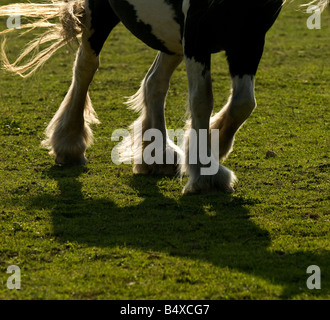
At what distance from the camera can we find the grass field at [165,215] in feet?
14.5

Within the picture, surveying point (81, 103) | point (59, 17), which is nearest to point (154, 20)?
point (59, 17)

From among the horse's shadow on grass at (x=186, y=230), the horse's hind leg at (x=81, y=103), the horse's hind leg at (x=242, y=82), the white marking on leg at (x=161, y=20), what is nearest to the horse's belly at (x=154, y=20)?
the white marking on leg at (x=161, y=20)

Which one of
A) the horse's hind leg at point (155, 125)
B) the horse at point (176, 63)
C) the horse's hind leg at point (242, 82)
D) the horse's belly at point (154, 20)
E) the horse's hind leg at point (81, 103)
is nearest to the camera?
the horse at point (176, 63)

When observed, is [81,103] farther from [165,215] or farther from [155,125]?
[165,215]

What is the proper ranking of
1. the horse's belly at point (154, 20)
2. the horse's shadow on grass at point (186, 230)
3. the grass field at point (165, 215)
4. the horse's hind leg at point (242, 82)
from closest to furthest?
1. the grass field at point (165, 215)
2. the horse's shadow on grass at point (186, 230)
3. the horse's hind leg at point (242, 82)
4. the horse's belly at point (154, 20)

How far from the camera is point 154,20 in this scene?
6465mm

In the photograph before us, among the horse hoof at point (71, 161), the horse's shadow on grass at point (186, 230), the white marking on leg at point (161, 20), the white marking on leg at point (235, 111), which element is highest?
the white marking on leg at point (161, 20)

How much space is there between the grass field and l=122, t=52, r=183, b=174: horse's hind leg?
0.56 feet

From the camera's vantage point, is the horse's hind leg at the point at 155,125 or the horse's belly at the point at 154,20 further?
the horse's hind leg at the point at 155,125

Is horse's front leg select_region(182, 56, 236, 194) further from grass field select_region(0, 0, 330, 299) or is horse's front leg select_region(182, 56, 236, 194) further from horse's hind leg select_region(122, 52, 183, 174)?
horse's hind leg select_region(122, 52, 183, 174)

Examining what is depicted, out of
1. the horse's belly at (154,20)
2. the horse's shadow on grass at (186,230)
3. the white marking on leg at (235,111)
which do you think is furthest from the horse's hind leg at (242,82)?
the horse's shadow on grass at (186,230)

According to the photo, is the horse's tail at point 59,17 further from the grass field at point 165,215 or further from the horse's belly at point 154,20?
the grass field at point 165,215

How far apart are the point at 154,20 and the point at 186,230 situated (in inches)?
78.5

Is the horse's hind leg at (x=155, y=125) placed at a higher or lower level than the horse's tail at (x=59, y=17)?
lower
